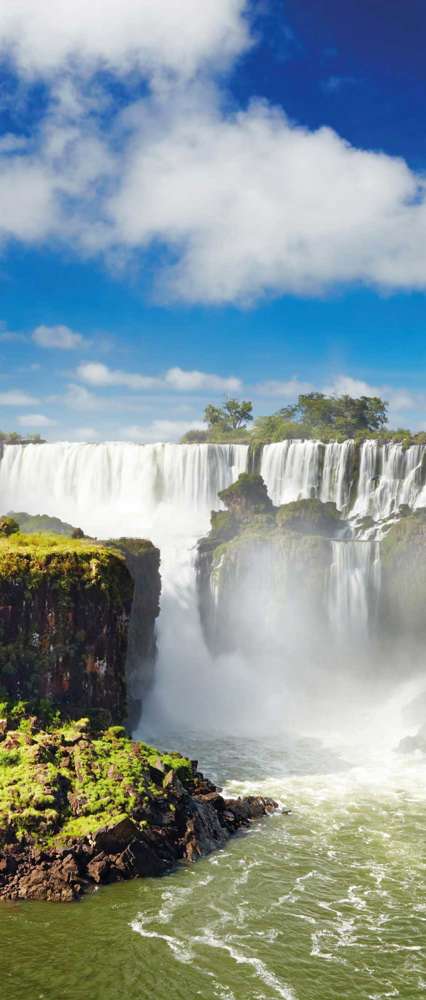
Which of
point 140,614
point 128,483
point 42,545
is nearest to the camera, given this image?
point 42,545

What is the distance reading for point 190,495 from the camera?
69125mm

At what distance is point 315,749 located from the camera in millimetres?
38594

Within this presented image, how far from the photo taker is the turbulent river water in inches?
686

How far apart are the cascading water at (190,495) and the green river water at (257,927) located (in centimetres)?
2294

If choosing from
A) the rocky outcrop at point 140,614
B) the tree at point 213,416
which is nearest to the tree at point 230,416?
the tree at point 213,416

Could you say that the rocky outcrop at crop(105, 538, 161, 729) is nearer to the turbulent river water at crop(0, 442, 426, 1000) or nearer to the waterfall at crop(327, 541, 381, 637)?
the turbulent river water at crop(0, 442, 426, 1000)

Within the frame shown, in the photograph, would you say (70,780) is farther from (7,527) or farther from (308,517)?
(308,517)

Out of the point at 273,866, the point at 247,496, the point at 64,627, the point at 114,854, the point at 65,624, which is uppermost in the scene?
the point at 247,496

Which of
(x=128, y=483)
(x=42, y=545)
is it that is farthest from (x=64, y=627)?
(x=128, y=483)

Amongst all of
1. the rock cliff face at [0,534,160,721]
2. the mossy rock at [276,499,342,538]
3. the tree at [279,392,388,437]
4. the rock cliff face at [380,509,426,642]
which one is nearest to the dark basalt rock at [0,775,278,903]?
the rock cliff face at [0,534,160,721]

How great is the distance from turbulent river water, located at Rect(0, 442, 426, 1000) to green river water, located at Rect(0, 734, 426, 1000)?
49mm

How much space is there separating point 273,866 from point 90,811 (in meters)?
5.85

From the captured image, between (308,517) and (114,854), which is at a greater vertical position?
(308,517)

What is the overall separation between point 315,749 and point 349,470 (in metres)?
30.5
